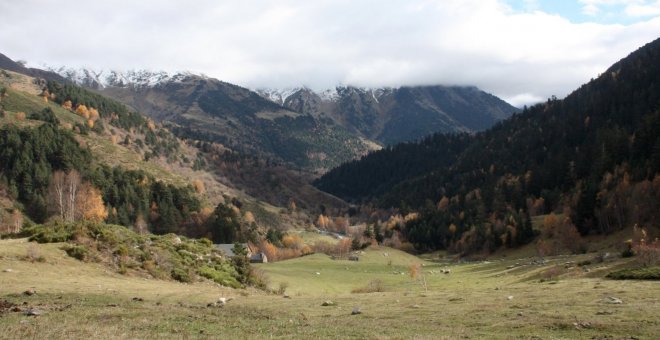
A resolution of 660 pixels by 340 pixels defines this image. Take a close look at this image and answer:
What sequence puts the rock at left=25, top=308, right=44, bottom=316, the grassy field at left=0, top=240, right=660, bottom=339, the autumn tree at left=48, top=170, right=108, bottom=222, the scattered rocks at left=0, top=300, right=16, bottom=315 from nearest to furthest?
the grassy field at left=0, top=240, right=660, bottom=339 → the rock at left=25, top=308, right=44, bottom=316 → the scattered rocks at left=0, top=300, right=16, bottom=315 → the autumn tree at left=48, top=170, right=108, bottom=222

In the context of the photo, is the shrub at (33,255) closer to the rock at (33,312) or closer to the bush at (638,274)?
the rock at (33,312)

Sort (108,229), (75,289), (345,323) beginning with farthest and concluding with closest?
(108,229) → (75,289) → (345,323)

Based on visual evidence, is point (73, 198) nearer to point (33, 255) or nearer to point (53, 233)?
point (53, 233)

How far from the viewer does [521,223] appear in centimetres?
15762

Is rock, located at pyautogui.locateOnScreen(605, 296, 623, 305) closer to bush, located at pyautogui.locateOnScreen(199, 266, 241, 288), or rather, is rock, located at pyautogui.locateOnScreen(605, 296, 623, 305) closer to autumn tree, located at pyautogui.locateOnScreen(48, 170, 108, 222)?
bush, located at pyautogui.locateOnScreen(199, 266, 241, 288)

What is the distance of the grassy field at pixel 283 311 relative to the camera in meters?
21.4

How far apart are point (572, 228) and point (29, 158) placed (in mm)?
171183

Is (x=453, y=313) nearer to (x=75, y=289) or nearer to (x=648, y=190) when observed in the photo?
(x=75, y=289)

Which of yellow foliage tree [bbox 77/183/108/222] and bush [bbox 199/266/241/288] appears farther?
yellow foliage tree [bbox 77/183/108/222]

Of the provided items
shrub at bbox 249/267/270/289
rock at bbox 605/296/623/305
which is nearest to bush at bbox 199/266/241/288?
shrub at bbox 249/267/270/289

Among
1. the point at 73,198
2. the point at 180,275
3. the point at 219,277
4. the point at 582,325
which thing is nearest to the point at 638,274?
the point at 582,325

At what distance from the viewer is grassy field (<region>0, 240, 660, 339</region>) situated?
2141 cm

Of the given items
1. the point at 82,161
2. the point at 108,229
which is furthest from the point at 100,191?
the point at 108,229

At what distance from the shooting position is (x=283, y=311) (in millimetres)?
30844
